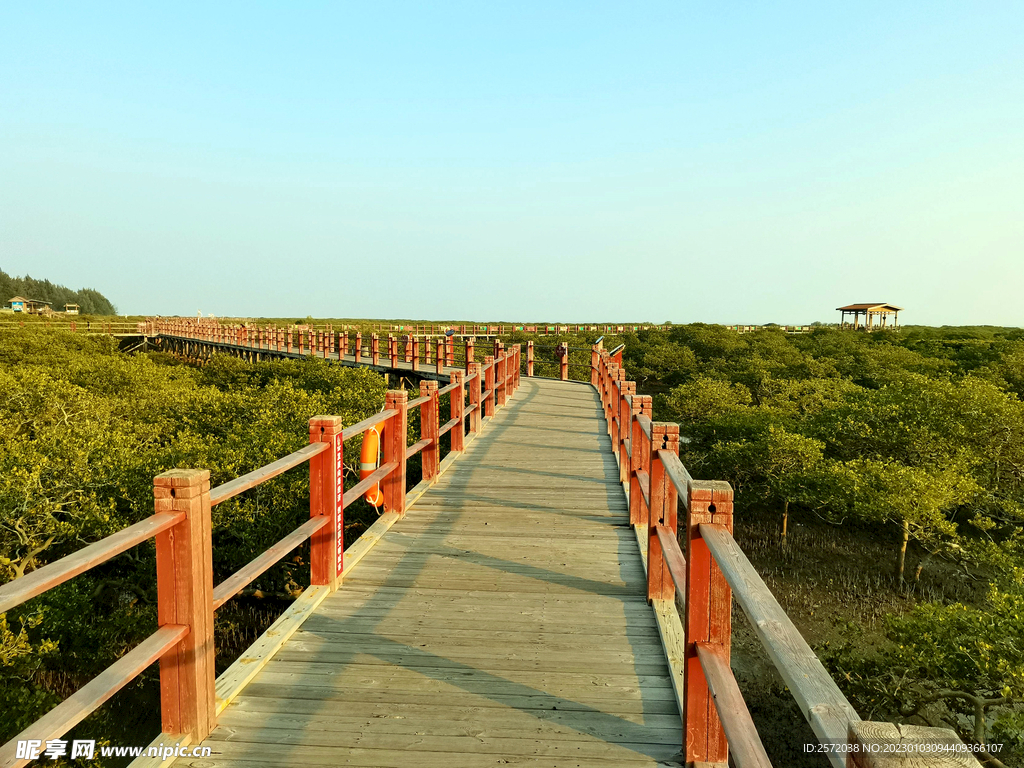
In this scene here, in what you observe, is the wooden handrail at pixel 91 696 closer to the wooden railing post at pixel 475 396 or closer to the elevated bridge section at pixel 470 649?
the elevated bridge section at pixel 470 649

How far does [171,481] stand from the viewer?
7.89ft

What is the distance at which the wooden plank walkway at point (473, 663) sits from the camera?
2564 millimetres

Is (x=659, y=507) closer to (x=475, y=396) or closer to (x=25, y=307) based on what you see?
(x=475, y=396)

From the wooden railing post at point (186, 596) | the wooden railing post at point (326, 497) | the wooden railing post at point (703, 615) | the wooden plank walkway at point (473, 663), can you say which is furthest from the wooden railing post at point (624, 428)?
the wooden railing post at point (186, 596)

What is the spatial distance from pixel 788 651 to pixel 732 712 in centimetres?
53

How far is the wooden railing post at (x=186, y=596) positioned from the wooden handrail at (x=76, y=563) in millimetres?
72

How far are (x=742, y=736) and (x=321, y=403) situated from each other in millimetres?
15400

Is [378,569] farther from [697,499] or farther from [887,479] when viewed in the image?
[887,479]

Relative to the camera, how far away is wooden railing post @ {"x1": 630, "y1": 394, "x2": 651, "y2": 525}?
5.23 metres

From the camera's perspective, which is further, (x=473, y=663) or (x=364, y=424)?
(x=364, y=424)

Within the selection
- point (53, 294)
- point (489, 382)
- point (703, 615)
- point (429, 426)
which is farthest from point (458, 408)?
point (53, 294)

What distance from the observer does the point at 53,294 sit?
137m

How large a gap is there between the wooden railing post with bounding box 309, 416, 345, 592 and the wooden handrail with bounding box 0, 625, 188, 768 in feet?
4.51

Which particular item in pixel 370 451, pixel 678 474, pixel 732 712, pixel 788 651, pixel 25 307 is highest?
pixel 25 307
